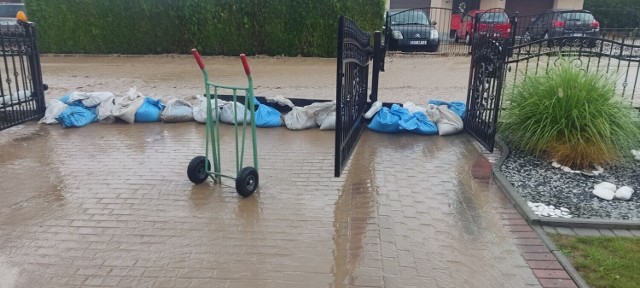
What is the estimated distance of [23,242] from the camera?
3.87m

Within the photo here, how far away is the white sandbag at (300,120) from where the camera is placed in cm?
739

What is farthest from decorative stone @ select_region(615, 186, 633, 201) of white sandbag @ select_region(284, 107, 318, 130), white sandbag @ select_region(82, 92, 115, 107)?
white sandbag @ select_region(82, 92, 115, 107)

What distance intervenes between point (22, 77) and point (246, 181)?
4.99 m

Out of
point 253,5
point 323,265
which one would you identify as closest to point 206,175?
point 323,265

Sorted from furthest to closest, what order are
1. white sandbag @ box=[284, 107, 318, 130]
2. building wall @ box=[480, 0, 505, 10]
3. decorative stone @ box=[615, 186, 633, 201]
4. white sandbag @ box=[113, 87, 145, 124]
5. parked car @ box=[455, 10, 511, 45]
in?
building wall @ box=[480, 0, 505, 10]
white sandbag @ box=[113, 87, 145, 124]
white sandbag @ box=[284, 107, 318, 130]
parked car @ box=[455, 10, 511, 45]
decorative stone @ box=[615, 186, 633, 201]

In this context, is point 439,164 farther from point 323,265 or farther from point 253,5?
point 253,5

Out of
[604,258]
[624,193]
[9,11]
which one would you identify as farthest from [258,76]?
[9,11]

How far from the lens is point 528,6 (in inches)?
1170

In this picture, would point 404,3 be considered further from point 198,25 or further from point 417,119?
point 417,119

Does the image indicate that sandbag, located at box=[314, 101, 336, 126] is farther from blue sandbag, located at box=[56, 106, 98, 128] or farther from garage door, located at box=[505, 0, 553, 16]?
garage door, located at box=[505, 0, 553, 16]

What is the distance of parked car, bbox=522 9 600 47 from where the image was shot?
17.4 meters

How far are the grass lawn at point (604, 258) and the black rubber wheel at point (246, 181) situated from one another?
2.67 meters

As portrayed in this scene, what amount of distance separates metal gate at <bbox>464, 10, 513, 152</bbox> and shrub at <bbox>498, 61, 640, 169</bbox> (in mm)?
344

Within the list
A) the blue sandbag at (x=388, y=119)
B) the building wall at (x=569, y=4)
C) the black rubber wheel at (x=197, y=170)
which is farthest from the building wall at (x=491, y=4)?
the black rubber wheel at (x=197, y=170)
